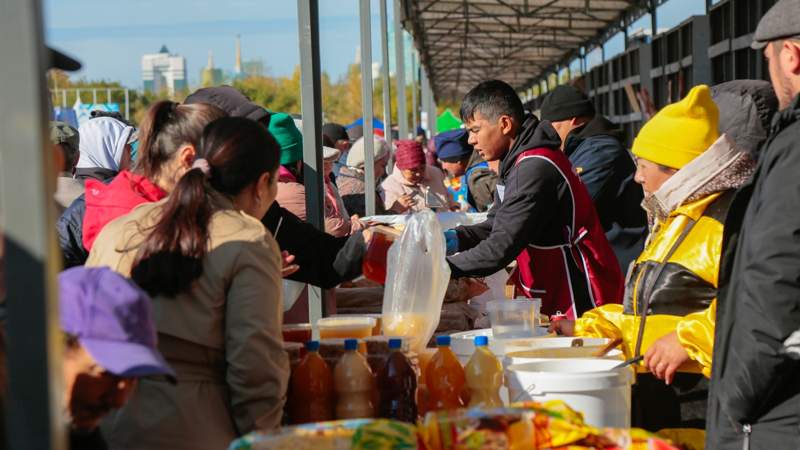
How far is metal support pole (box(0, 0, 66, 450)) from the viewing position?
140 centimetres

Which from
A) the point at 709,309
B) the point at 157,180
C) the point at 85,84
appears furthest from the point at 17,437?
the point at 85,84

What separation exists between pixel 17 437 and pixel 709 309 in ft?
7.19

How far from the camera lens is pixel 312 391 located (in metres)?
2.85

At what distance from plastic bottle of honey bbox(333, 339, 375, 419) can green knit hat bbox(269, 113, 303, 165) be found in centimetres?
220

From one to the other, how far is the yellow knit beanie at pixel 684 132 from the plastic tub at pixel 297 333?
4.17 ft

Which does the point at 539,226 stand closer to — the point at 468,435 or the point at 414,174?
the point at 468,435

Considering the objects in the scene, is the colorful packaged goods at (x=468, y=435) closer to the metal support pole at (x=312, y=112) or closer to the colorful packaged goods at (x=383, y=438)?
the colorful packaged goods at (x=383, y=438)

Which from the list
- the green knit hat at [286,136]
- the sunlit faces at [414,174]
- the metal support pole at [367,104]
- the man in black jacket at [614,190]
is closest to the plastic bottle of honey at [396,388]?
the green knit hat at [286,136]

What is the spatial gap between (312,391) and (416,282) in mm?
680

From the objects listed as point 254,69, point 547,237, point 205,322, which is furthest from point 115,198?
point 254,69

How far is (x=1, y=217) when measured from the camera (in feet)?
4.70

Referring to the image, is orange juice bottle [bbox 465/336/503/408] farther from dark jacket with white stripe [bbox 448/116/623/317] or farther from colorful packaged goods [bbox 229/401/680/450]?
dark jacket with white stripe [bbox 448/116/623/317]

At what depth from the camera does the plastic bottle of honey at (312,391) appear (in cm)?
285

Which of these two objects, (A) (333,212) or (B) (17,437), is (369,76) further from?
(B) (17,437)
